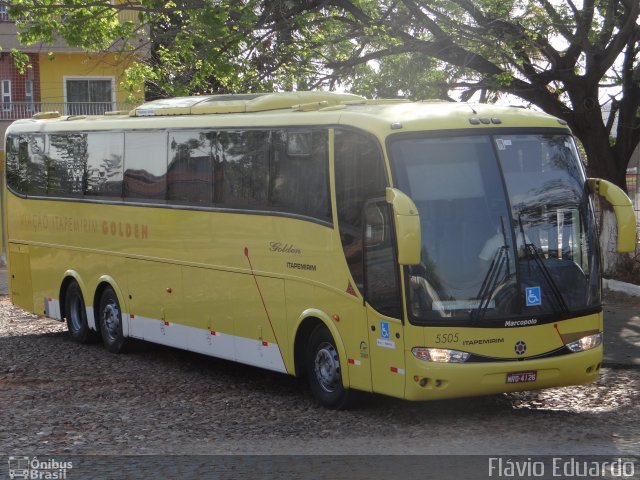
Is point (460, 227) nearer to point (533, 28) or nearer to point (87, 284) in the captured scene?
point (87, 284)

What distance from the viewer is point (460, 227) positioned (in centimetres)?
1087

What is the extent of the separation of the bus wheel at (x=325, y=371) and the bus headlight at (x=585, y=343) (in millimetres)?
2178

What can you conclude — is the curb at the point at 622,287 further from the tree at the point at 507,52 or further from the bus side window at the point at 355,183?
the bus side window at the point at 355,183

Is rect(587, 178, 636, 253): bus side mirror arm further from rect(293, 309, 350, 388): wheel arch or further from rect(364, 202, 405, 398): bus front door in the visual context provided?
rect(293, 309, 350, 388): wheel arch

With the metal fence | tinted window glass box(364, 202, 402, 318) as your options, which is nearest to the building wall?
the metal fence

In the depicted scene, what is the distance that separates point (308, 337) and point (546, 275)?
9.08ft

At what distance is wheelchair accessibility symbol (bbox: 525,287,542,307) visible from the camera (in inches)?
432

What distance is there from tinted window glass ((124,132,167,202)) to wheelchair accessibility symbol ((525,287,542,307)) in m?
Result: 5.82

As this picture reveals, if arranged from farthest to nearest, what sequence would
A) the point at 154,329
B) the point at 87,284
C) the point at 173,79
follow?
the point at 173,79 → the point at 87,284 → the point at 154,329

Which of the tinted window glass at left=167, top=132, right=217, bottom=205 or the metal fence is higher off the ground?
the metal fence

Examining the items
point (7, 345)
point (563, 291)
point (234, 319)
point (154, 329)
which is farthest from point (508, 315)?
point (7, 345)

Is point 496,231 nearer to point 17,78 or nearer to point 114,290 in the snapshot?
point 114,290

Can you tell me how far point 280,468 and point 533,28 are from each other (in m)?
12.5

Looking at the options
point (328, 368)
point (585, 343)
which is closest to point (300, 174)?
point (328, 368)
